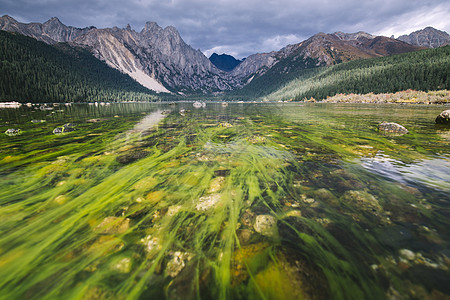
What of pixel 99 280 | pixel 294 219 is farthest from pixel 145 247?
pixel 294 219

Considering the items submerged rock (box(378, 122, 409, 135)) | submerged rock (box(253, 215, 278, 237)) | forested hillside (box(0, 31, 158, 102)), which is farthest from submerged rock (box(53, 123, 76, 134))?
forested hillside (box(0, 31, 158, 102))

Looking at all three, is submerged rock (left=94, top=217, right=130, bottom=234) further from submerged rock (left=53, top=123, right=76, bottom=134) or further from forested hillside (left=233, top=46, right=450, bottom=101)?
forested hillside (left=233, top=46, right=450, bottom=101)

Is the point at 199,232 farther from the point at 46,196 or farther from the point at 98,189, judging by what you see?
the point at 46,196

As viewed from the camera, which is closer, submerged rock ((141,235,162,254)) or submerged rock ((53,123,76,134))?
submerged rock ((141,235,162,254))

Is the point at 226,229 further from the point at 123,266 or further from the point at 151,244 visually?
the point at 123,266

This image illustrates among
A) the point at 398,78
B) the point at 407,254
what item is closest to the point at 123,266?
the point at 407,254
